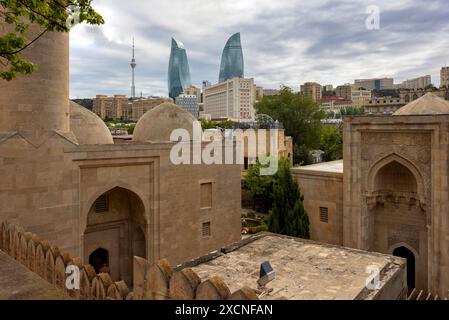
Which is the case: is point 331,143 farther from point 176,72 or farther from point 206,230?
point 176,72

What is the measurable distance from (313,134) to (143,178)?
112ft

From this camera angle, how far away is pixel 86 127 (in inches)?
623

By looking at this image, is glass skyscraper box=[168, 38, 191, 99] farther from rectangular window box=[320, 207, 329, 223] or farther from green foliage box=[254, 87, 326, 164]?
rectangular window box=[320, 207, 329, 223]

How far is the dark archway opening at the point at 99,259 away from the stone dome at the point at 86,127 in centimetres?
468

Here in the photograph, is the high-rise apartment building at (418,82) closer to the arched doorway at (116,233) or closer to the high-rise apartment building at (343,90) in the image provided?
the high-rise apartment building at (343,90)

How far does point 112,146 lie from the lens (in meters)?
13.1

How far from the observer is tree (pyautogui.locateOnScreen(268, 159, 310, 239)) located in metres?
16.5

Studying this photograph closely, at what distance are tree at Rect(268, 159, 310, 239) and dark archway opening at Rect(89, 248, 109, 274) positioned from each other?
754 centimetres

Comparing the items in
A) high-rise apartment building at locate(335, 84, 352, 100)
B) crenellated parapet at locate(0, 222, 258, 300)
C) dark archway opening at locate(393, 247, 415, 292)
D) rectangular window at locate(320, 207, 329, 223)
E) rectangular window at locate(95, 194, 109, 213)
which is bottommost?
dark archway opening at locate(393, 247, 415, 292)

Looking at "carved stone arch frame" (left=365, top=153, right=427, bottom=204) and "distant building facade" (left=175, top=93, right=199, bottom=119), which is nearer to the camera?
"carved stone arch frame" (left=365, top=153, right=427, bottom=204)

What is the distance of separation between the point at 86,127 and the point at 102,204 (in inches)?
143

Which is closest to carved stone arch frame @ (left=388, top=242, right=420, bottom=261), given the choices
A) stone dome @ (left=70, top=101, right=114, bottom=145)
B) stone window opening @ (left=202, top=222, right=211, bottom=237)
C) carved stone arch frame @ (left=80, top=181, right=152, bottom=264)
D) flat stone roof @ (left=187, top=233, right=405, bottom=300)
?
flat stone roof @ (left=187, top=233, right=405, bottom=300)
